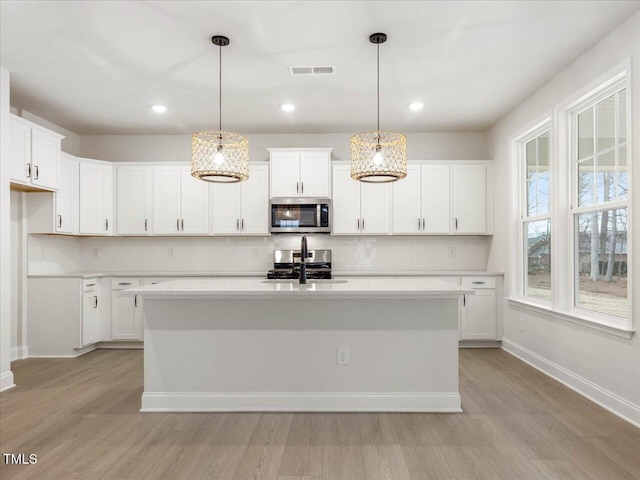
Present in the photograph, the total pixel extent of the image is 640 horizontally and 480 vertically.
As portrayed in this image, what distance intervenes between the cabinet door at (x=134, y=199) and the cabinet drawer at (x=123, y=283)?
629 mm

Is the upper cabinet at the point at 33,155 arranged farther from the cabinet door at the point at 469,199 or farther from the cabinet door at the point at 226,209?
the cabinet door at the point at 469,199

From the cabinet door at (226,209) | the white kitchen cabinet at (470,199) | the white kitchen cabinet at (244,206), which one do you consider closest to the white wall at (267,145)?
the white kitchen cabinet at (470,199)

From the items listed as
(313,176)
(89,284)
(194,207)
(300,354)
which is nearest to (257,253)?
(194,207)

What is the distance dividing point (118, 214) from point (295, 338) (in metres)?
3.39

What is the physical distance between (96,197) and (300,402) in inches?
146

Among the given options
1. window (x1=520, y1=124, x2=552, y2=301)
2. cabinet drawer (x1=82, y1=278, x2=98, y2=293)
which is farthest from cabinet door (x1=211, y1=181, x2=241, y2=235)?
window (x1=520, y1=124, x2=552, y2=301)

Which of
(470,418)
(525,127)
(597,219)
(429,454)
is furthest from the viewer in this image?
(525,127)

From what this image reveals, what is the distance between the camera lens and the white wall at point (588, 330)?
2664 mm

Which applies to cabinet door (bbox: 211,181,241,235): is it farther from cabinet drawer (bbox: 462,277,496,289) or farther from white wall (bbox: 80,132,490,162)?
cabinet drawer (bbox: 462,277,496,289)

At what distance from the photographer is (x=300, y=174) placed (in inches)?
197

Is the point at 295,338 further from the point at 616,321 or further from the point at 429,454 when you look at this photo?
the point at 616,321

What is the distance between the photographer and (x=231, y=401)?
2881 millimetres

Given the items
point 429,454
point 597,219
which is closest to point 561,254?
point 597,219

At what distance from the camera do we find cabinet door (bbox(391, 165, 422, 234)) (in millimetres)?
5066
